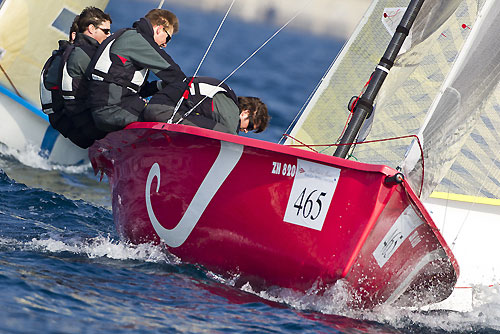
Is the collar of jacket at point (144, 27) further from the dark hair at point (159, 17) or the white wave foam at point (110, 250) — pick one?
the white wave foam at point (110, 250)

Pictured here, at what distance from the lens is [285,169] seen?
3.75m

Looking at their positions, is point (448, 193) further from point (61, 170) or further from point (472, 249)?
point (61, 170)

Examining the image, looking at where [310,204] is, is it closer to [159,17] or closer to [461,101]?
[461,101]

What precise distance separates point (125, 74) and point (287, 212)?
1302mm

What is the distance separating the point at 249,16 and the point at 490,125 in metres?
22.9

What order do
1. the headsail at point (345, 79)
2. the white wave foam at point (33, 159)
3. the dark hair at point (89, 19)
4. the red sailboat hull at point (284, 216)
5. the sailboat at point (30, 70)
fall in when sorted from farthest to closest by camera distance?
the sailboat at point (30, 70) < the white wave foam at point (33, 159) < the headsail at point (345, 79) < the dark hair at point (89, 19) < the red sailboat hull at point (284, 216)

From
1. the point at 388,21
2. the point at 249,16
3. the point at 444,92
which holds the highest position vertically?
the point at 249,16

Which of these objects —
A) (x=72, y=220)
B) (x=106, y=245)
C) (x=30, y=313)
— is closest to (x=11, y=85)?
(x=72, y=220)

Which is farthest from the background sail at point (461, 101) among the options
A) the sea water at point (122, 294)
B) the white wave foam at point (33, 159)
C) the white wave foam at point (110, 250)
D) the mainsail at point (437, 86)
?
the white wave foam at point (33, 159)

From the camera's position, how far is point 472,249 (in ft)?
20.3

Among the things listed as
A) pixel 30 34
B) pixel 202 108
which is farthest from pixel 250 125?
pixel 30 34

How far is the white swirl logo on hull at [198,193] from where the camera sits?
12.7ft

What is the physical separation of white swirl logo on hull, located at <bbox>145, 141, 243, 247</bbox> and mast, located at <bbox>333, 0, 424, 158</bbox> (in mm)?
661

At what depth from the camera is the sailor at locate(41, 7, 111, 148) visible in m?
4.61
